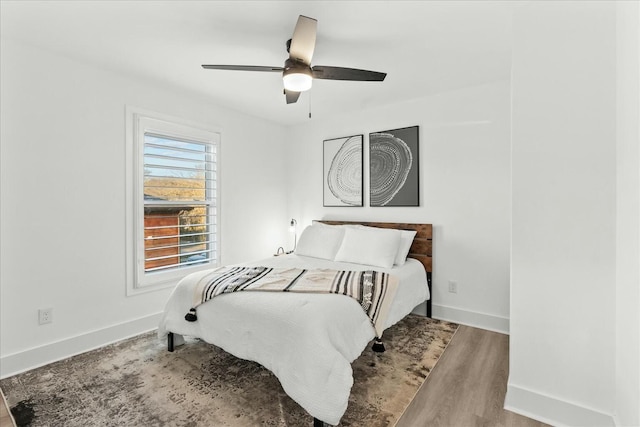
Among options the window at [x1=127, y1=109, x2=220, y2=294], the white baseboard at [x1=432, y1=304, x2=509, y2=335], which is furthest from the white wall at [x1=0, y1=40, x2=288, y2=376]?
the white baseboard at [x1=432, y1=304, x2=509, y2=335]

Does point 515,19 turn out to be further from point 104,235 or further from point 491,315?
point 104,235

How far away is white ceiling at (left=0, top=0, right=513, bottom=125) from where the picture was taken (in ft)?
6.32

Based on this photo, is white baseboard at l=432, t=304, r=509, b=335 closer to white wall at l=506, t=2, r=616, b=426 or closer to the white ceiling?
white wall at l=506, t=2, r=616, b=426

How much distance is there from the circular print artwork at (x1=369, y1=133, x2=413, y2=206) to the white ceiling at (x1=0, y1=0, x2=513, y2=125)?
76 cm

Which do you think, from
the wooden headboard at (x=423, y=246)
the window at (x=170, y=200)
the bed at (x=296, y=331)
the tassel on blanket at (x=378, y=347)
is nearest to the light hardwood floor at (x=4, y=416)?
the bed at (x=296, y=331)

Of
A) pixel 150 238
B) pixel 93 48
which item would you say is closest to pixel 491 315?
pixel 150 238

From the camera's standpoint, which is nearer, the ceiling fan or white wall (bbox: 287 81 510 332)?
the ceiling fan

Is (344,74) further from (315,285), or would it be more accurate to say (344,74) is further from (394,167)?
(394,167)

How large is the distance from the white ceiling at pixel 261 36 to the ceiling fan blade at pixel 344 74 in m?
0.29

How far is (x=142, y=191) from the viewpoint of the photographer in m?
3.06

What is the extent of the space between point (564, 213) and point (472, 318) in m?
1.84

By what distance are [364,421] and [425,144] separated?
9.22 feet

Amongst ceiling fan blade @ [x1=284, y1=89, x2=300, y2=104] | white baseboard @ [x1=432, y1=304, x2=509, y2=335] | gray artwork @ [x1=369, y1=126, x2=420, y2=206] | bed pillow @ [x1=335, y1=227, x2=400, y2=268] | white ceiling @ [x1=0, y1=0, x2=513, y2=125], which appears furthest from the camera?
gray artwork @ [x1=369, y1=126, x2=420, y2=206]

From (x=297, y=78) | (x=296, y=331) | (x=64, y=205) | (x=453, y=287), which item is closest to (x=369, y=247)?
(x=453, y=287)
